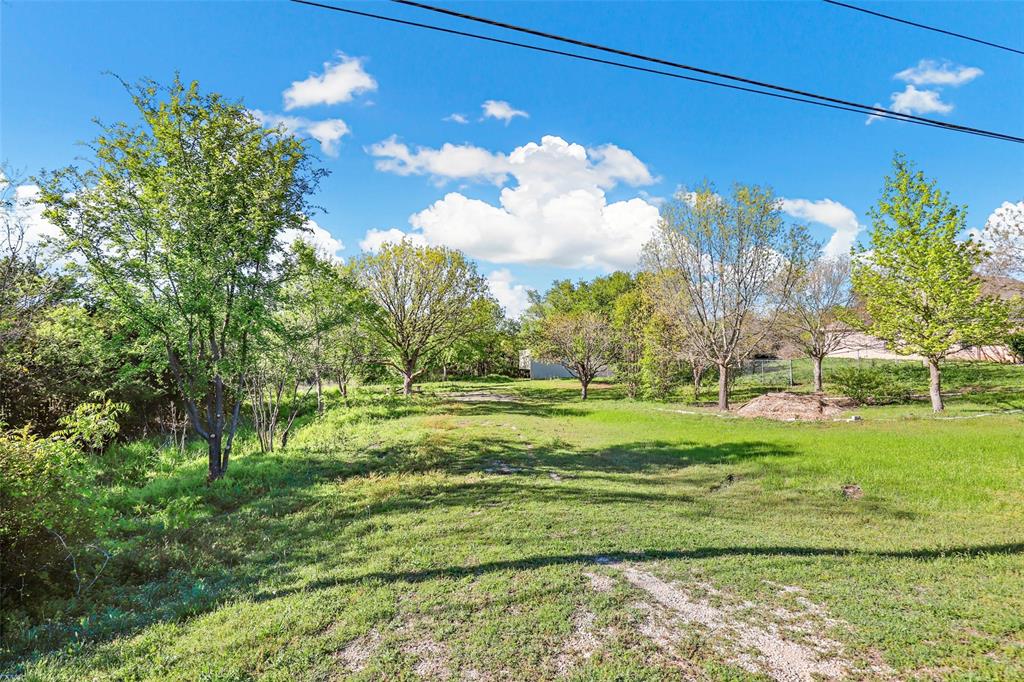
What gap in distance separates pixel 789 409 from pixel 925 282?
21.1ft

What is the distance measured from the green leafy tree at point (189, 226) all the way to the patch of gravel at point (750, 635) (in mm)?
8020

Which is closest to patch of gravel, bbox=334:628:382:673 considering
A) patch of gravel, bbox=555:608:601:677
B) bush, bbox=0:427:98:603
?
patch of gravel, bbox=555:608:601:677

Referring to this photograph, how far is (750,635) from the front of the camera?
147 inches

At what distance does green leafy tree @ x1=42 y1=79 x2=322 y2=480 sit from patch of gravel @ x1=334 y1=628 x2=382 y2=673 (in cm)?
655

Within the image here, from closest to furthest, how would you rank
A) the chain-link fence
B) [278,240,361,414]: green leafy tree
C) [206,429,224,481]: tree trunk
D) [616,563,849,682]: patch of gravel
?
1. [616,563,849,682]: patch of gravel
2. [206,429,224,481]: tree trunk
3. [278,240,361,414]: green leafy tree
4. the chain-link fence

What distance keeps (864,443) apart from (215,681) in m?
13.4

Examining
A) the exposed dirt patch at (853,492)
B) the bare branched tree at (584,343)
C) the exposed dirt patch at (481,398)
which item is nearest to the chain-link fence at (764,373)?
the bare branched tree at (584,343)

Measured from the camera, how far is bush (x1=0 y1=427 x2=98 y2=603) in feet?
15.0

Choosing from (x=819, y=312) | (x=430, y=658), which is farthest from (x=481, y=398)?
(x=430, y=658)

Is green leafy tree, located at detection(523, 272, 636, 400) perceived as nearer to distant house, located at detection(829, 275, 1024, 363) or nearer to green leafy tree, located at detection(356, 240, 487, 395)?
green leafy tree, located at detection(356, 240, 487, 395)

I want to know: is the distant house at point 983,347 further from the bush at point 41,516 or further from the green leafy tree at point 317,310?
the bush at point 41,516

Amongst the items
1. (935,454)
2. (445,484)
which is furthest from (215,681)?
(935,454)

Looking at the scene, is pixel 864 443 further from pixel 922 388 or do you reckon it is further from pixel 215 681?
pixel 922 388

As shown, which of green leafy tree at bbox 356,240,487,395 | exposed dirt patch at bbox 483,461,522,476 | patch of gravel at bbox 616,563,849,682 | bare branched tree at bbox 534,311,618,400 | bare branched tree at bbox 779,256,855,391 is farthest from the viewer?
bare branched tree at bbox 534,311,618,400
